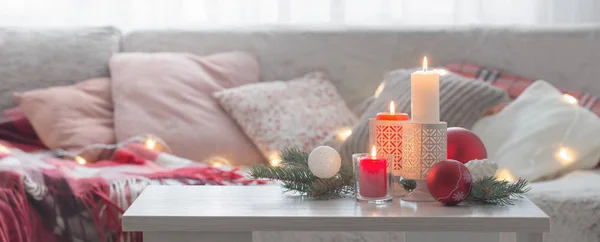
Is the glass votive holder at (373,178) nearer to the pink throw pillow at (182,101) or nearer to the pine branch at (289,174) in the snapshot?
the pine branch at (289,174)

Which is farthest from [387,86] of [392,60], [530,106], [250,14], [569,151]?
[250,14]

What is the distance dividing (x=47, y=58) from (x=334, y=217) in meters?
1.53

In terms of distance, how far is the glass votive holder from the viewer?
4.06ft

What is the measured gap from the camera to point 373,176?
124 centimetres

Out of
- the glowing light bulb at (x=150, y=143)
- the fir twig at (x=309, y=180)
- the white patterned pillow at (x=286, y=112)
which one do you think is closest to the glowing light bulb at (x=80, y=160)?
the glowing light bulb at (x=150, y=143)

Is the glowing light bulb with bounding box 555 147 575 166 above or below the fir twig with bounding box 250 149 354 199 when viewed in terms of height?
below

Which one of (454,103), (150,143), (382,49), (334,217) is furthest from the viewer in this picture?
(382,49)

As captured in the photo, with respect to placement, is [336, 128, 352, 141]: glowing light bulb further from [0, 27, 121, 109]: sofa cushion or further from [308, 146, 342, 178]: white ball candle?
[308, 146, 342, 178]: white ball candle

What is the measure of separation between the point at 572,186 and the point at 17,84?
5.05ft

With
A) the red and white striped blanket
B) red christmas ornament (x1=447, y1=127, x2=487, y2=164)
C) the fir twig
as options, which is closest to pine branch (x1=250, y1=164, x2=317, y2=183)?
the fir twig

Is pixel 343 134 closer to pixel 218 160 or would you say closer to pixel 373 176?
pixel 218 160

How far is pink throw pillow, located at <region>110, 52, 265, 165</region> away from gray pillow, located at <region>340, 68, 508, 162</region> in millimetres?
308

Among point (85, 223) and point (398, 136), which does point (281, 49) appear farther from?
point (398, 136)

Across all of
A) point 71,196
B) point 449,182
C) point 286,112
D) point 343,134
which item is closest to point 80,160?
point 71,196
